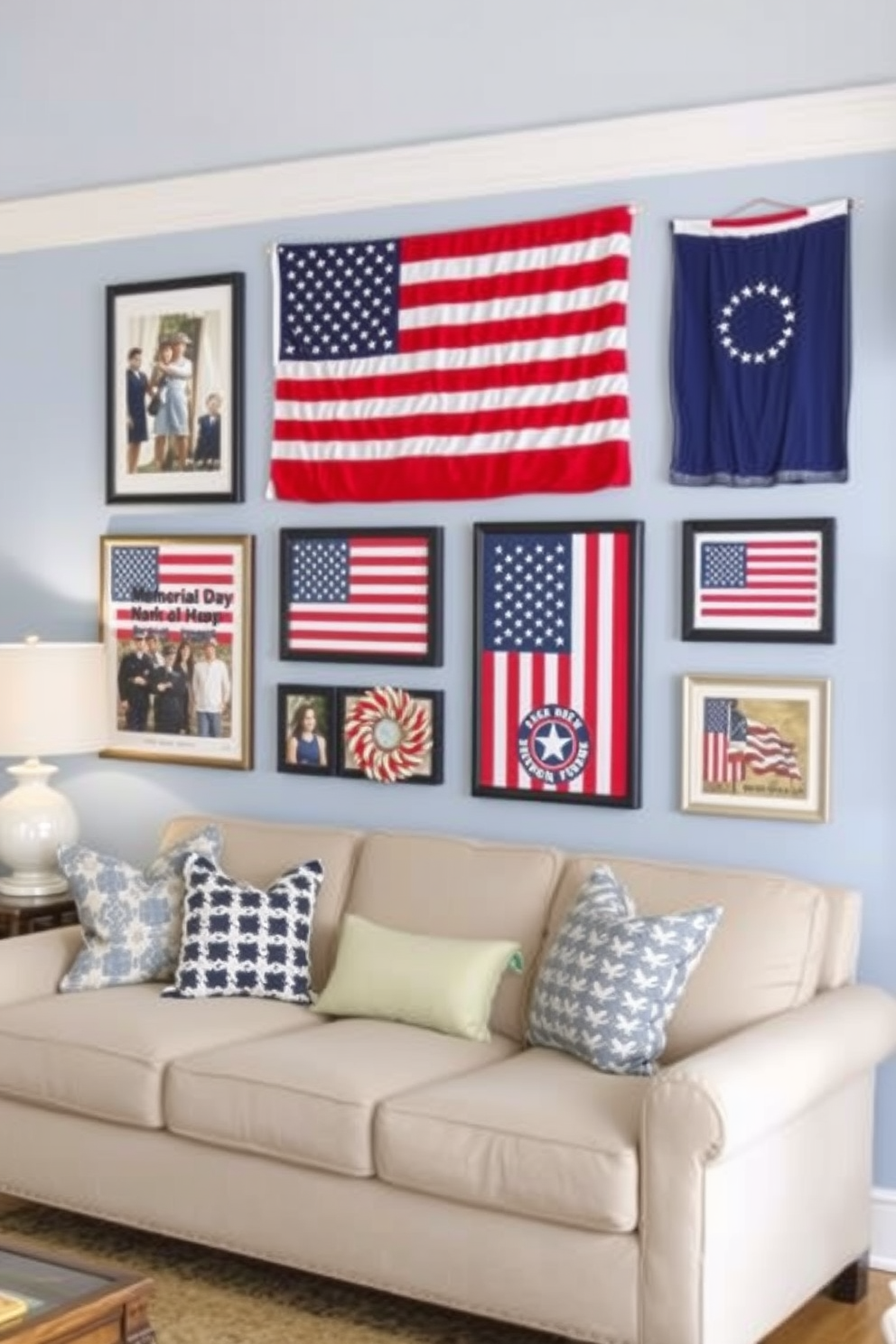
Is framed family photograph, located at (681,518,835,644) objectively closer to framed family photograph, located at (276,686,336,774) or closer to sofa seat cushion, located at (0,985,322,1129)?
framed family photograph, located at (276,686,336,774)

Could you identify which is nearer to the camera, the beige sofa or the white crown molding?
the beige sofa

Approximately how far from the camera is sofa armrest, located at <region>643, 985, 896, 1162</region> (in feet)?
12.4

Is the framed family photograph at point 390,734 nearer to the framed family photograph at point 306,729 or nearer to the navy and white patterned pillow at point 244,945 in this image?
the framed family photograph at point 306,729

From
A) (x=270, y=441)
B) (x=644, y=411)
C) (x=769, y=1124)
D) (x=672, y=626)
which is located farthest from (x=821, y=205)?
(x=769, y=1124)

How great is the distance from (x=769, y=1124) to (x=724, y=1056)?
0.17 meters

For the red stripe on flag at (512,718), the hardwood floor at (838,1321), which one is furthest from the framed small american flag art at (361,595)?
the hardwood floor at (838,1321)

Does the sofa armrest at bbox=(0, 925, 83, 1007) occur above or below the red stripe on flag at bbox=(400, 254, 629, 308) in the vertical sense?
below

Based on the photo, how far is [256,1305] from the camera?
175 inches

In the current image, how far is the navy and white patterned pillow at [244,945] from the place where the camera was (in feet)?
16.5

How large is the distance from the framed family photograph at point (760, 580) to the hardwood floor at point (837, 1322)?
1.51m

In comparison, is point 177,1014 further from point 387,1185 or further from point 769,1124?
point 769,1124

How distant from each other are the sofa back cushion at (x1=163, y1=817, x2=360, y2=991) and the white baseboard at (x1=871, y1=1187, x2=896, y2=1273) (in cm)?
147

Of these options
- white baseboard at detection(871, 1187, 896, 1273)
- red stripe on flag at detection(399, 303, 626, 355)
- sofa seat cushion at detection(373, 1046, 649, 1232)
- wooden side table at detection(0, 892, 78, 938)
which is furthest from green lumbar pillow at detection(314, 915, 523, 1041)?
red stripe on flag at detection(399, 303, 626, 355)

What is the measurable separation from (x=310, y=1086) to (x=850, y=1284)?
1327mm
